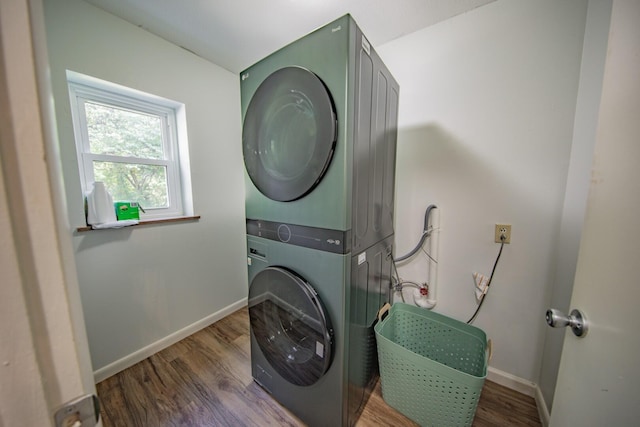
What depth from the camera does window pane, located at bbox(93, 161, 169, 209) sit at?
139cm

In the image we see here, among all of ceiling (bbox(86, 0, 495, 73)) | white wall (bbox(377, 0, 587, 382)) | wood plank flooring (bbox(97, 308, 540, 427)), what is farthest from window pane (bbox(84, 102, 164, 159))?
white wall (bbox(377, 0, 587, 382))

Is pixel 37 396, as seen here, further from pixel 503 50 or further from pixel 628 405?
pixel 503 50

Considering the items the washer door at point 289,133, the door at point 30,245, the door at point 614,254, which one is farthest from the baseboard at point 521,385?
the door at point 30,245

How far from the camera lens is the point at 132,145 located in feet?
4.93

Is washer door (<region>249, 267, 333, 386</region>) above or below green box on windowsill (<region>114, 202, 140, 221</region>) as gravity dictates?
below

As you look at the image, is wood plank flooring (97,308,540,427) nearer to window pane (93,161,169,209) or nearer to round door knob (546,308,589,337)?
round door knob (546,308,589,337)

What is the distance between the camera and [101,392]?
1271mm

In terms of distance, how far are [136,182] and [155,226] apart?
35cm

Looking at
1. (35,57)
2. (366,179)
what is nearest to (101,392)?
(35,57)

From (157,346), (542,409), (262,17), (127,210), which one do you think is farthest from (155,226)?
(542,409)

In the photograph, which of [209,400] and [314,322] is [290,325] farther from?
[209,400]

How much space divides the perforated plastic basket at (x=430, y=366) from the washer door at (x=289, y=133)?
36.5 inches

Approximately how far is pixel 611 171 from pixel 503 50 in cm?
111

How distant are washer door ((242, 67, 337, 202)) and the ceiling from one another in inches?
25.7
